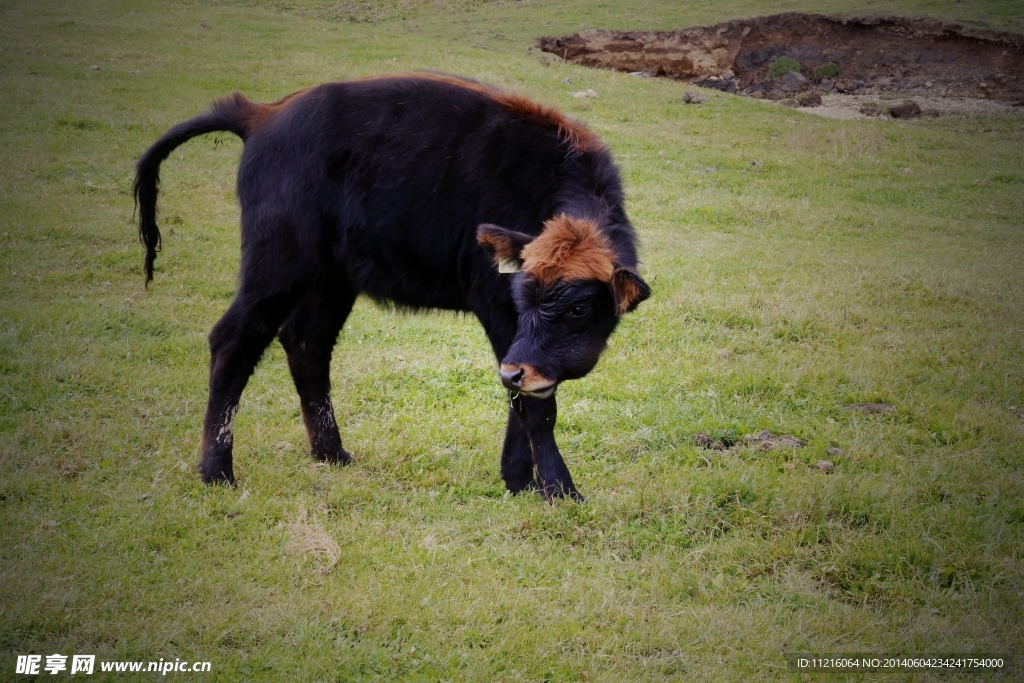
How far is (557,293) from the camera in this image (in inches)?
194

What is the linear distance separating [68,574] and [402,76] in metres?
3.71

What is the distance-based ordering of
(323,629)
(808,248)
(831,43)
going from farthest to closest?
1. (831,43)
2. (808,248)
3. (323,629)

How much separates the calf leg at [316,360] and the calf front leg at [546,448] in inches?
57.1

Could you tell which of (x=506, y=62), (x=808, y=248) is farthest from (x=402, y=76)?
(x=506, y=62)

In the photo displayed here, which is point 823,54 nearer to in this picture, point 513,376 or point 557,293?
point 557,293

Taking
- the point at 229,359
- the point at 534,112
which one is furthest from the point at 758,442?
the point at 229,359

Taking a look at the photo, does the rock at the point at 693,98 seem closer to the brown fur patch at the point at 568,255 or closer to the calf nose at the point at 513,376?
the brown fur patch at the point at 568,255

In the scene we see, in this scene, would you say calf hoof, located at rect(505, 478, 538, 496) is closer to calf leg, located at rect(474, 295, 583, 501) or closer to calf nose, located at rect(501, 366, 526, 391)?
calf leg, located at rect(474, 295, 583, 501)

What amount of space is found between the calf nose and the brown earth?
2258cm

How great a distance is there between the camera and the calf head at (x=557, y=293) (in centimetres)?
489

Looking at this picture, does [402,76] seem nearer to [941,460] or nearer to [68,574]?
[68,574]

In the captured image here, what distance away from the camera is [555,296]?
4930mm

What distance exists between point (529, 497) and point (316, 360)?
6.08ft

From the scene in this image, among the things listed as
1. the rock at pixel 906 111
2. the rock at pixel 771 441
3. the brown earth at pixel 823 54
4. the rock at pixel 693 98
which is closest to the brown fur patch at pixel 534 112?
the rock at pixel 771 441
